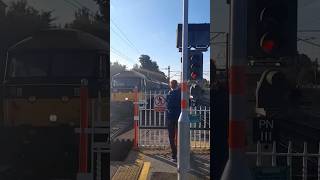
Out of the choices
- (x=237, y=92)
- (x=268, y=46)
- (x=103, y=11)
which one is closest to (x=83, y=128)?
(x=103, y=11)

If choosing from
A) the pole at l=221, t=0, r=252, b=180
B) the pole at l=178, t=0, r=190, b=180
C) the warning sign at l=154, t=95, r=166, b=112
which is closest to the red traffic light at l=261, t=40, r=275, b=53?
the pole at l=221, t=0, r=252, b=180

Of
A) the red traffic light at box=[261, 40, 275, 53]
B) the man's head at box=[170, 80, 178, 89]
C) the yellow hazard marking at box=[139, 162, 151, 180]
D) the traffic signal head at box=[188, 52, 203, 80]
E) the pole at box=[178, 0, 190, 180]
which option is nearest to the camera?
the red traffic light at box=[261, 40, 275, 53]

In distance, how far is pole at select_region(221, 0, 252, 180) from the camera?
3418 mm

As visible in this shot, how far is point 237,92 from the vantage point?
11.2 feet

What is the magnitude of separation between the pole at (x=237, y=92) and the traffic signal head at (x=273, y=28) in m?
0.17

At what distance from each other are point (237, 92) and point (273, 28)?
0.58 m

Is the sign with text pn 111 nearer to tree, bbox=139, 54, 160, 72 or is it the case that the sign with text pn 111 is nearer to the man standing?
tree, bbox=139, 54, 160, 72

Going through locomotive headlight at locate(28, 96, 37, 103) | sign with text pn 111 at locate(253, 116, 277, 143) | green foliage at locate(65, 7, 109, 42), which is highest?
green foliage at locate(65, 7, 109, 42)

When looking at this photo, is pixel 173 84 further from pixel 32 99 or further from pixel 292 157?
pixel 32 99

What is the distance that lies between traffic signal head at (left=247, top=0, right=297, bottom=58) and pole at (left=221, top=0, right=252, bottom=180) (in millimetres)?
168

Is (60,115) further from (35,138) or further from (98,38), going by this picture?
(98,38)

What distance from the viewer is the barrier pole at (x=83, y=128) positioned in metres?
3.56

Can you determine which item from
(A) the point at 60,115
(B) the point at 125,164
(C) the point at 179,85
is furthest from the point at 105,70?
(C) the point at 179,85

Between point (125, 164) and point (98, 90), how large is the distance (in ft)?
3.74
